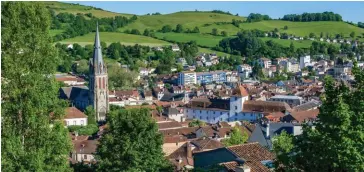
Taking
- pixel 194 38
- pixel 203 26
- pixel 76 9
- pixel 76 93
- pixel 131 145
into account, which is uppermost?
pixel 76 9

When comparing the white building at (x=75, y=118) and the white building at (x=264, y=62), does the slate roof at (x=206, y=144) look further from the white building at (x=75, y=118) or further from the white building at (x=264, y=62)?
the white building at (x=264, y=62)

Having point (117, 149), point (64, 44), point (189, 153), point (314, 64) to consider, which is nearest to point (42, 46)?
point (117, 149)

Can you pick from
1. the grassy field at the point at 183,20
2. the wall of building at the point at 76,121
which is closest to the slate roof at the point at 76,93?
the wall of building at the point at 76,121

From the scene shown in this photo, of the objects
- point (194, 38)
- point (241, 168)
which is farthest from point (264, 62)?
point (241, 168)

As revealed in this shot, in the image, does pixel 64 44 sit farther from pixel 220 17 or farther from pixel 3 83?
pixel 3 83

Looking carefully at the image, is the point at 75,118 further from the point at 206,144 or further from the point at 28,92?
the point at 28,92

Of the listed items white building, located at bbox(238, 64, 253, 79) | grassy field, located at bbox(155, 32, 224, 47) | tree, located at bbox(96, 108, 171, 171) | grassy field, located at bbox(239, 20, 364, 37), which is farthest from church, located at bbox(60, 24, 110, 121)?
grassy field, located at bbox(239, 20, 364, 37)
